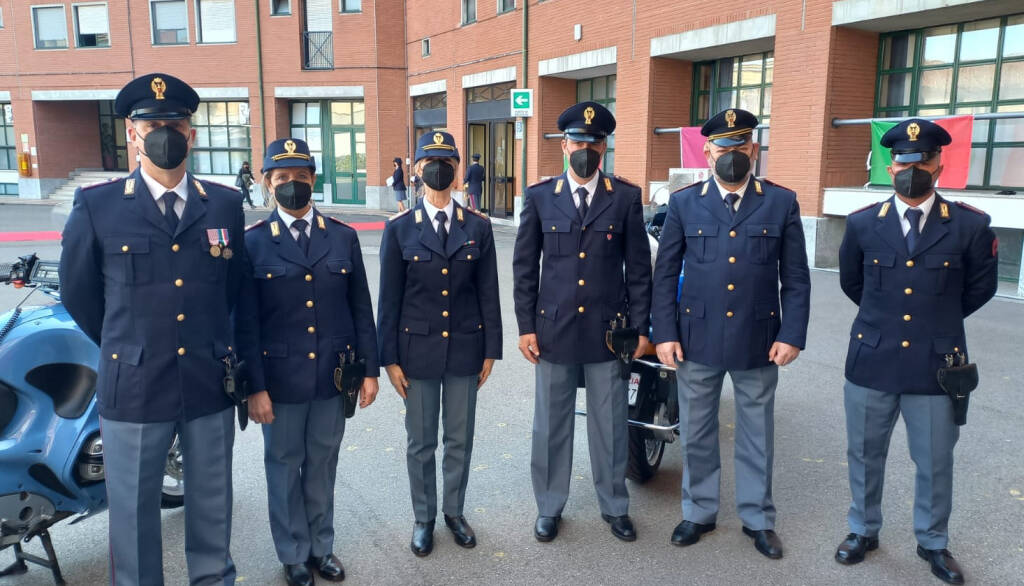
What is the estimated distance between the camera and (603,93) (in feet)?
64.8

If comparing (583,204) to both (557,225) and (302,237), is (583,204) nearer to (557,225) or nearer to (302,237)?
(557,225)

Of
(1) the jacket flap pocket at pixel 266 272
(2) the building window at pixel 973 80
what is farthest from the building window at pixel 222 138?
(1) the jacket flap pocket at pixel 266 272

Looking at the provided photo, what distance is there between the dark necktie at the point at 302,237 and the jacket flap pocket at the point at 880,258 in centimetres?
271

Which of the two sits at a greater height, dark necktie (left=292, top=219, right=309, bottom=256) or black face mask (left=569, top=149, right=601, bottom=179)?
black face mask (left=569, top=149, right=601, bottom=179)

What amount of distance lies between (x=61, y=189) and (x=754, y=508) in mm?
34958

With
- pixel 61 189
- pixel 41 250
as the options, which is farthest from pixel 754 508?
pixel 61 189

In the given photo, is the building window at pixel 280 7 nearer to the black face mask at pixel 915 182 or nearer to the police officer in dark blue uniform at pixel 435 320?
the police officer in dark blue uniform at pixel 435 320

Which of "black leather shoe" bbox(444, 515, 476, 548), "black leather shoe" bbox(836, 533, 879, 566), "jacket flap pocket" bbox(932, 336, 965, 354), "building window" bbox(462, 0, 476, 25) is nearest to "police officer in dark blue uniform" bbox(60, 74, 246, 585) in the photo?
"black leather shoe" bbox(444, 515, 476, 548)

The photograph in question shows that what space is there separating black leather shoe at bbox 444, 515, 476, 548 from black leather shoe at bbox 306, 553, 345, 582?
0.61 m

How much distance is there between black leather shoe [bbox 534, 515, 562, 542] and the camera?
4055 mm

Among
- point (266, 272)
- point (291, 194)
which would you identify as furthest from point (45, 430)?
point (291, 194)

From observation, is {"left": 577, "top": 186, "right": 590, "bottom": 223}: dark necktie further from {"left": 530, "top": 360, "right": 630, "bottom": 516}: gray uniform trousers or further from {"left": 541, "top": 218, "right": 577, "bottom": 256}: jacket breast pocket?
{"left": 530, "top": 360, "right": 630, "bottom": 516}: gray uniform trousers

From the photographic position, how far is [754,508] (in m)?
3.97

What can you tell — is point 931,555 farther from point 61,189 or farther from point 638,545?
point 61,189
